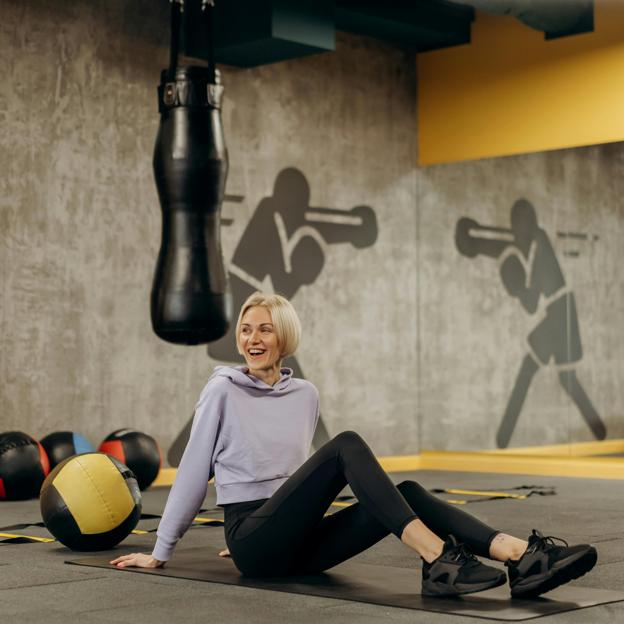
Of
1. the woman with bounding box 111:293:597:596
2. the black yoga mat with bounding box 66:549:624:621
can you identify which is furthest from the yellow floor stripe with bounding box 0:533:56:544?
the woman with bounding box 111:293:597:596

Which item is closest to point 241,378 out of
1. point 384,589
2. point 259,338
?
point 259,338

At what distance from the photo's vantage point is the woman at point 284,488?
10.4 feet

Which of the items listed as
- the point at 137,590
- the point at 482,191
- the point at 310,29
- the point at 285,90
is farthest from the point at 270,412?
the point at 482,191

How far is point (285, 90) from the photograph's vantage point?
27.3 ft

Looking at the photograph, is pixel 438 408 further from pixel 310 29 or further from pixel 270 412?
pixel 270 412

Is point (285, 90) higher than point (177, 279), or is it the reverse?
point (285, 90)

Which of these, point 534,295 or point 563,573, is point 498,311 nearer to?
point 534,295

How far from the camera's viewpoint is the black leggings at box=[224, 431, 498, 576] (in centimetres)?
319

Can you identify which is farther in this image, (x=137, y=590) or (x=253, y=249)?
(x=253, y=249)

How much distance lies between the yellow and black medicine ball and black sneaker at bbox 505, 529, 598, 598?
1650 millimetres

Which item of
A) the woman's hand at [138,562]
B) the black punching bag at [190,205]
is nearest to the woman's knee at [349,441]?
the woman's hand at [138,562]

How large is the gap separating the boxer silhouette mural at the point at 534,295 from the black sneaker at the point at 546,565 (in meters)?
5.68

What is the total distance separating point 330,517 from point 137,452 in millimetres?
3358

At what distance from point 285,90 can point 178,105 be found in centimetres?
296
